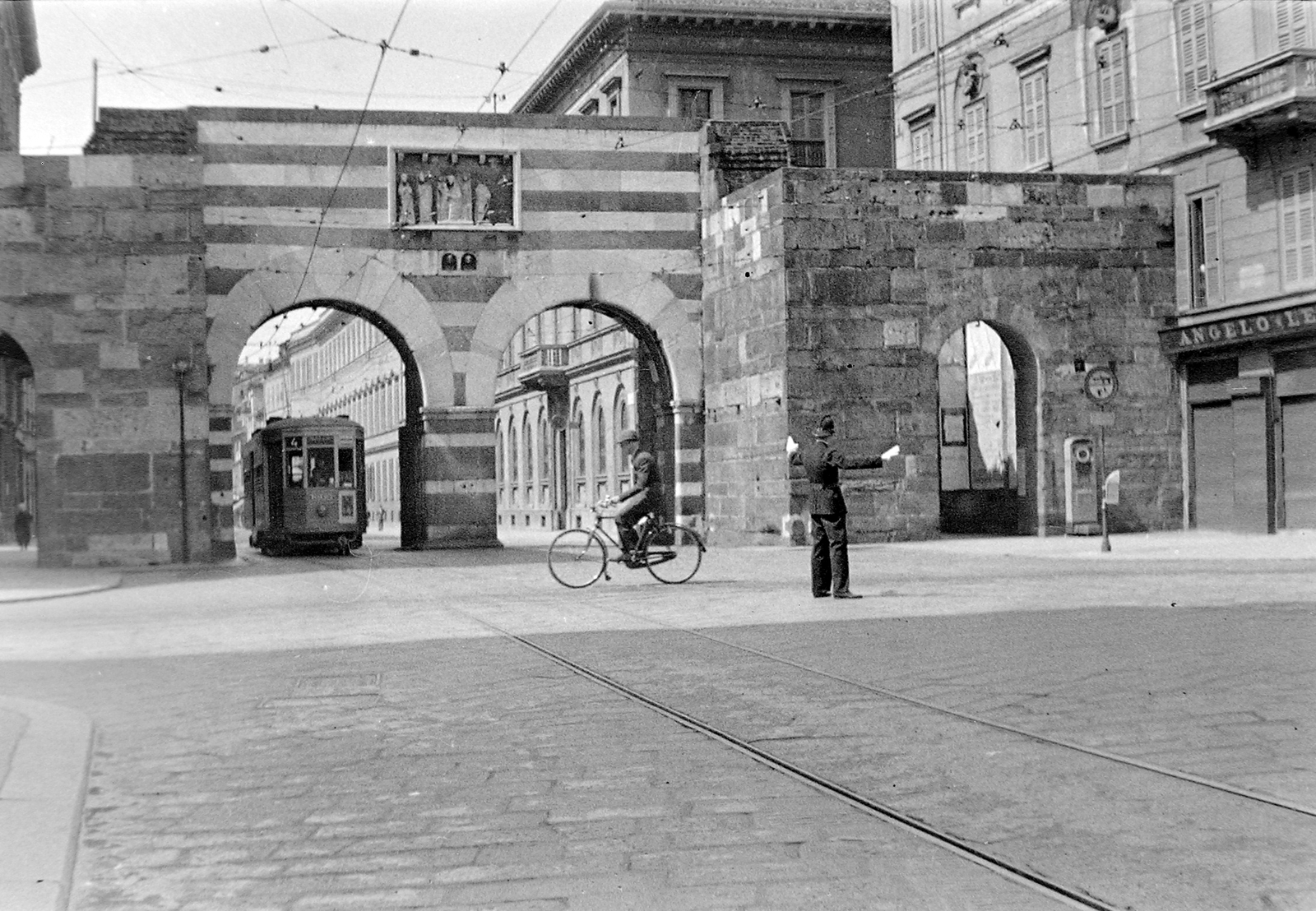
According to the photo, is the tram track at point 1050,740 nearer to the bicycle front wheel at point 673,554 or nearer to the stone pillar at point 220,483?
the bicycle front wheel at point 673,554

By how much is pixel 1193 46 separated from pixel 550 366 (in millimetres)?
26721

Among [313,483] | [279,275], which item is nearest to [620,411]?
[313,483]

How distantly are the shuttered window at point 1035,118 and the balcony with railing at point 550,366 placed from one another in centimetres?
1995

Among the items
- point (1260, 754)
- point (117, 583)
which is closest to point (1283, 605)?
point (1260, 754)

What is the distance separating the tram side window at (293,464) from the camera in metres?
32.6

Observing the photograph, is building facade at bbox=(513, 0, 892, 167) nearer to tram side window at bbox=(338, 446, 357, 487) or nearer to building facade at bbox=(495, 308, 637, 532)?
building facade at bbox=(495, 308, 637, 532)

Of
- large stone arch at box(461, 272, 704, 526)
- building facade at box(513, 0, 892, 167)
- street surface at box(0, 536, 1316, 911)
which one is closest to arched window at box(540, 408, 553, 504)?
building facade at box(513, 0, 892, 167)

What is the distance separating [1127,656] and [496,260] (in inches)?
833

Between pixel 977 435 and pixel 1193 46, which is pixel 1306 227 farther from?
pixel 977 435

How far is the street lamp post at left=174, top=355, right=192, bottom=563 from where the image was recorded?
90.5 ft

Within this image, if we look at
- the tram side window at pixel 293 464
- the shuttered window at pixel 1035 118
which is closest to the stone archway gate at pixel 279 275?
the tram side window at pixel 293 464

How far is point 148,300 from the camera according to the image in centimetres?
2780

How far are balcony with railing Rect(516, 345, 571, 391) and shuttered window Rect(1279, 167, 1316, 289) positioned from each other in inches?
1084

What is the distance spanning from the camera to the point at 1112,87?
2936 centimetres
